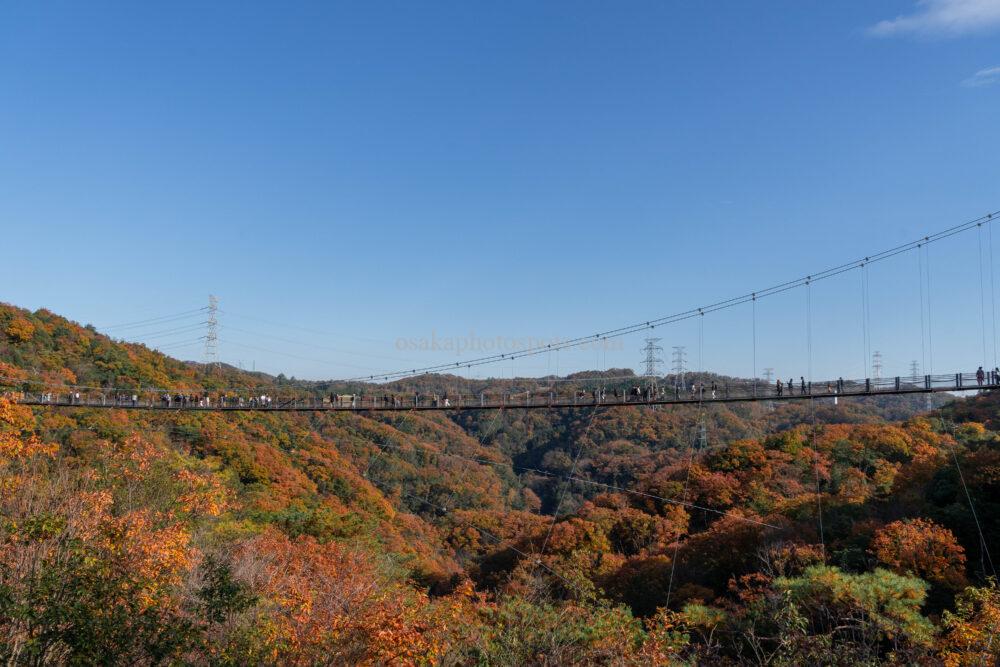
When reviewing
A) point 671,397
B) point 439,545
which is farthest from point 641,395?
point 439,545

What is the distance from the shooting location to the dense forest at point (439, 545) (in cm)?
816

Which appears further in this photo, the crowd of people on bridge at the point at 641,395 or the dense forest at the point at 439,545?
the crowd of people on bridge at the point at 641,395

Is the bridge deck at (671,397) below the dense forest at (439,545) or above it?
above

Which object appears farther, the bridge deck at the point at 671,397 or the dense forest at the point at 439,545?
the bridge deck at the point at 671,397

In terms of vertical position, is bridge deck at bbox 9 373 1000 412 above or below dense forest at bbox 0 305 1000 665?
above

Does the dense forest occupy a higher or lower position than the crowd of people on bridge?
lower

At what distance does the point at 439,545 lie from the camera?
3384 centimetres

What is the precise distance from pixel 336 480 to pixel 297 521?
11288mm

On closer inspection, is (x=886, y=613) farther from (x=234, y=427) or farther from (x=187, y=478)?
(x=234, y=427)

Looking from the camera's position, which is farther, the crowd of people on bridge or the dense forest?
the crowd of people on bridge

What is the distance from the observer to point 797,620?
8.86 meters

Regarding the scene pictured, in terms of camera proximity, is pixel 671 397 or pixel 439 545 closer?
pixel 671 397

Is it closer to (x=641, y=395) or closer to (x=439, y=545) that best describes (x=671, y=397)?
(x=641, y=395)

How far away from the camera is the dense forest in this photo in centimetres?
816
